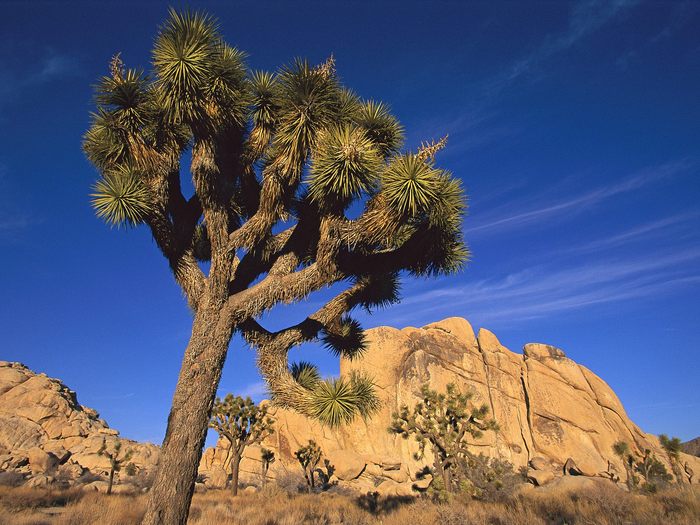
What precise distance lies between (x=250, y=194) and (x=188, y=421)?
4.21 metres

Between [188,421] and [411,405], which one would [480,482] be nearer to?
[188,421]

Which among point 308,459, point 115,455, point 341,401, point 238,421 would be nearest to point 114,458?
point 115,455

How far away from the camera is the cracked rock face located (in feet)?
115

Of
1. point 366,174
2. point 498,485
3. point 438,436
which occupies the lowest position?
point 498,485

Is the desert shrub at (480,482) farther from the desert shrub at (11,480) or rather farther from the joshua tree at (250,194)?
the desert shrub at (11,480)

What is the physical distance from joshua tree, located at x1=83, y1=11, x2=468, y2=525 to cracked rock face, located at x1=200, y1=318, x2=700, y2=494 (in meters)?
29.8

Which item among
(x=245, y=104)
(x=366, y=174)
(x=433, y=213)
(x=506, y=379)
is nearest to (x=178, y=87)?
(x=245, y=104)

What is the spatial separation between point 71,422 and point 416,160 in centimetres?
3917

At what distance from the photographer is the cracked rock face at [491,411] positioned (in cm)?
3506

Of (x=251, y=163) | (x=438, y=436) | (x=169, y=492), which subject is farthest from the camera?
(x=438, y=436)

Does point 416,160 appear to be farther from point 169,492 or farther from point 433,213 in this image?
point 169,492

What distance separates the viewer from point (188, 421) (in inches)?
211

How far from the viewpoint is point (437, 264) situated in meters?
7.76

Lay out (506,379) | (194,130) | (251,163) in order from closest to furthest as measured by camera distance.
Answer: (194,130) < (251,163) < (506,379)
